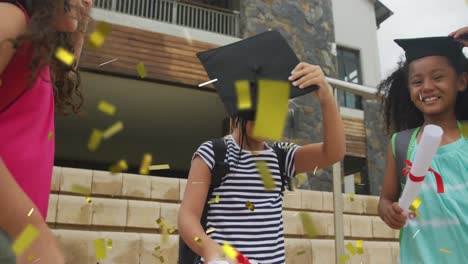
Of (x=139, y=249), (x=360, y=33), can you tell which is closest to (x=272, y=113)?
(x=139, y=249)

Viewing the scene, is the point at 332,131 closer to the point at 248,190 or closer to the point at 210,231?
the point at 248,190

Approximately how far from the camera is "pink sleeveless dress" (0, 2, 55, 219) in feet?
2.65

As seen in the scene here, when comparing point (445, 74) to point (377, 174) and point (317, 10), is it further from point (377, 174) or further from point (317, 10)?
point (377, 174)

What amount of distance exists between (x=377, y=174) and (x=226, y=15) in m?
3.76

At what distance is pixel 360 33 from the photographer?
980 centimetres

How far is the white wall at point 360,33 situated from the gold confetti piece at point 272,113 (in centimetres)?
875

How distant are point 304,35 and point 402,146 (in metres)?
5.64

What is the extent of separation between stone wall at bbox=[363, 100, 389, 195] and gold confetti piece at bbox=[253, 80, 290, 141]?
754cm

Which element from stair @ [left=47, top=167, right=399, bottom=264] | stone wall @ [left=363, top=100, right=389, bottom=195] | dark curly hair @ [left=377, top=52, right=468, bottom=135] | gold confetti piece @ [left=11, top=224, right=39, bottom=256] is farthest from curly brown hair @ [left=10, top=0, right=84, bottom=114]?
stone wall @ [left=363, top=100, right=389, bottom=195]

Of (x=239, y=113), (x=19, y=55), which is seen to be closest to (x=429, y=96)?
(x=239, y=113)

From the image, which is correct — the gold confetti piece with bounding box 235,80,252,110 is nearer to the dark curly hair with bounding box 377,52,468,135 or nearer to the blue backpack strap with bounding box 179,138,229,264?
the blue backpack strap with bounding box 179,138,229,264

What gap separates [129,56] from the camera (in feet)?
19.3

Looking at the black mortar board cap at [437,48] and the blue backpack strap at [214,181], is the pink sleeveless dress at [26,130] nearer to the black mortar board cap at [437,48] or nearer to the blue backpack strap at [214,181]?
the blue backpack strap at [214,181]

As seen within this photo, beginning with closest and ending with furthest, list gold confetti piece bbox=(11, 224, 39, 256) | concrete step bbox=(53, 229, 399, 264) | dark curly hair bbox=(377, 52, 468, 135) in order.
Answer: gold confetti piece bbox=(11, 224, 39, 256) → dark curly hair bbox=(377, 52, 468, 135) → concrete step bbox=(53, 229, 399, 264)
